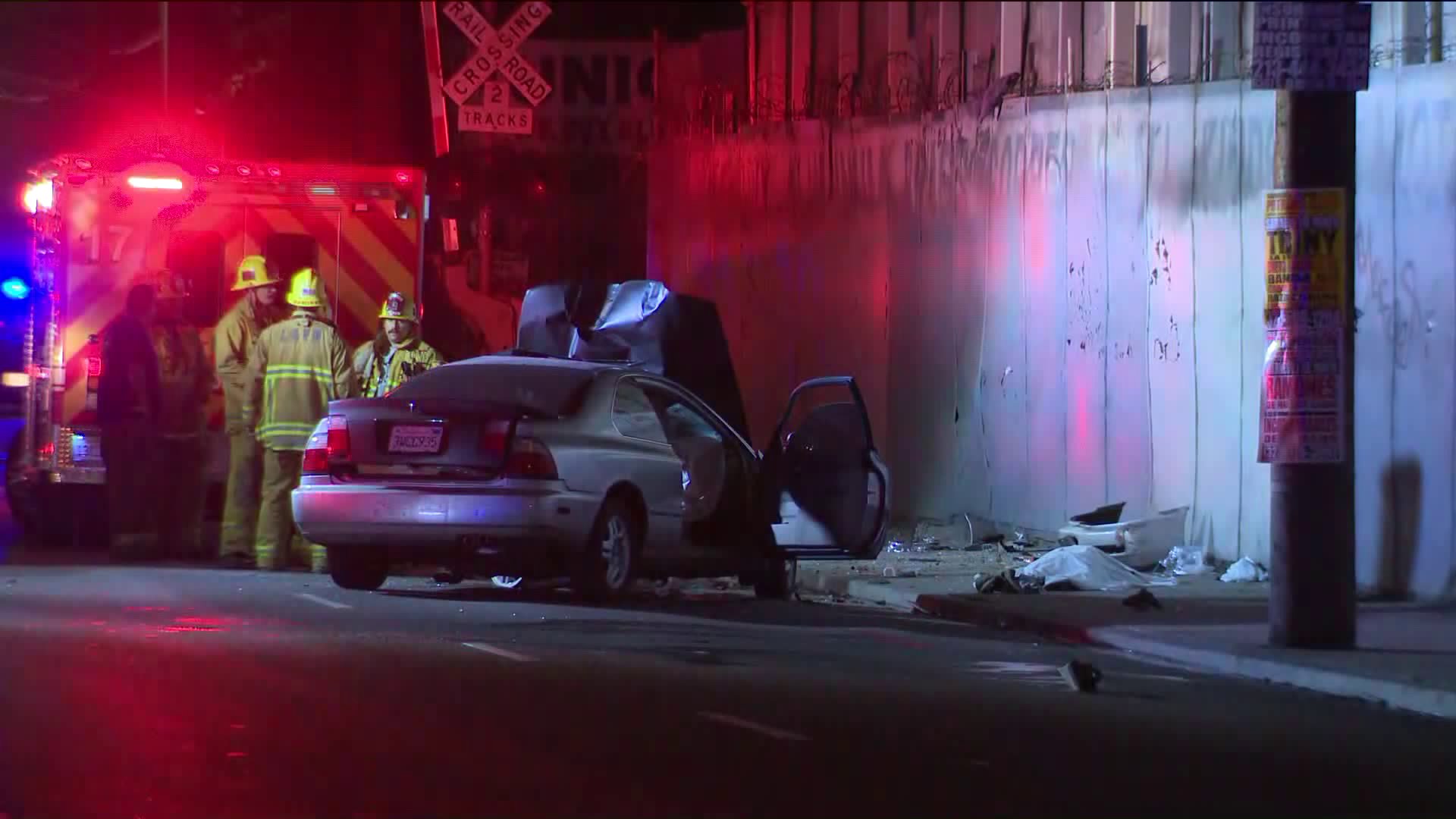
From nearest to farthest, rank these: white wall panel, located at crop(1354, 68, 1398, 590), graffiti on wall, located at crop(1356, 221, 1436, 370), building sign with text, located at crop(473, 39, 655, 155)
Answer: graffiti on wall, located at crop(1356, 221, 1436, 370)
white wall panel, located at crop(1354, 68, 1398, 590)
building sign with text, located at crop(473, 39, 655, 155)

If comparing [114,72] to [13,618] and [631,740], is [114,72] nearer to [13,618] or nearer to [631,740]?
[13,618]

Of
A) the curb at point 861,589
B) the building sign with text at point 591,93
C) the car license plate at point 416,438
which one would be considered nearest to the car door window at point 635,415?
the car license plate at point 416,438

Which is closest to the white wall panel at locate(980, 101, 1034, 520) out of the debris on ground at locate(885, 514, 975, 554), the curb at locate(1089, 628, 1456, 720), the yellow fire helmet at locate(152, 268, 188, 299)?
the debris on ground at locate(885, 514, 975, 554)

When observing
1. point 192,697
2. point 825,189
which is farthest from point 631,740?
Result: point 825,189

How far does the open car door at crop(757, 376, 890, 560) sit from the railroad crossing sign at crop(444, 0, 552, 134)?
7442 millimetres

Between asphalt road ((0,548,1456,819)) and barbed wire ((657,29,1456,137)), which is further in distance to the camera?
barbed wire ((657,29,1456,137))

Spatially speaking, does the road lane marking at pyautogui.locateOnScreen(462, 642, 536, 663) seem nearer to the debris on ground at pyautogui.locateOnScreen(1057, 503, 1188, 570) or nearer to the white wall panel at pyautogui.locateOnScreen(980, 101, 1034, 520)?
the debris on ground at pyautogui.locateOnScreen(1057, 503, 1188, 570)

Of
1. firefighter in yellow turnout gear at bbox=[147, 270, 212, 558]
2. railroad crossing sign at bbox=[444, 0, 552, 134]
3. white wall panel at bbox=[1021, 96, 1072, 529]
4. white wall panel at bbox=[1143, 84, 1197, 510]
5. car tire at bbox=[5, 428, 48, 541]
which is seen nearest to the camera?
white wall panel at bbox=[1143, 84, 1197, 510]

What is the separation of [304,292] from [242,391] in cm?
87

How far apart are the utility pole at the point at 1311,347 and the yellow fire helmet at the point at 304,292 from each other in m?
7.34

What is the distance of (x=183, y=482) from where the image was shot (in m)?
16.4

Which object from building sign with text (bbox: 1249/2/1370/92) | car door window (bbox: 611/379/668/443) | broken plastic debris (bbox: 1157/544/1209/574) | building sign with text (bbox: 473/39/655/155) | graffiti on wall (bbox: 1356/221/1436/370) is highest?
building sign with text (bbox: 473/39/655/155)

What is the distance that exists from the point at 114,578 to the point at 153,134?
4.32 meters

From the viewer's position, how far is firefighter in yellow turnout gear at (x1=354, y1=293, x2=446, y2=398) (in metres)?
16.0
